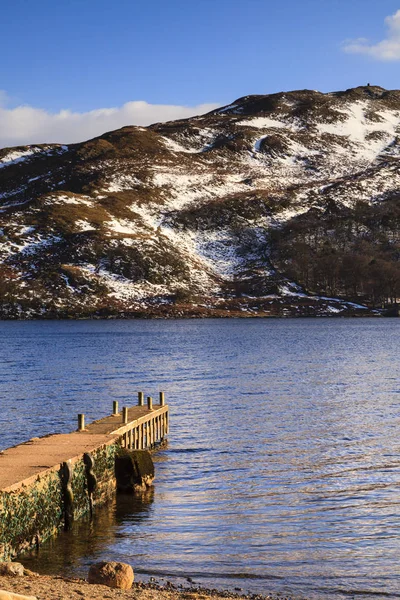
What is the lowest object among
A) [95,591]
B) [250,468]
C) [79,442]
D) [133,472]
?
[250,468]

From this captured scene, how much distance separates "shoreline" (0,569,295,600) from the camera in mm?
18797

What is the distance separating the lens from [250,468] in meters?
36.2

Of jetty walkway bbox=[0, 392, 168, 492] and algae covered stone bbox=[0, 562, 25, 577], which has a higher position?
jetty walkway bbox=[0, 392, 168, 492]

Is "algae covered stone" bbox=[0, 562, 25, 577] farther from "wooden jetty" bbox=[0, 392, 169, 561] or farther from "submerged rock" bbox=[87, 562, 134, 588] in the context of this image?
"wooden jetty" bbox=[0, 392, 169, 561]

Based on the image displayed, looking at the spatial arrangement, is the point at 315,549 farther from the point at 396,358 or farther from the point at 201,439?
the point at 396,358

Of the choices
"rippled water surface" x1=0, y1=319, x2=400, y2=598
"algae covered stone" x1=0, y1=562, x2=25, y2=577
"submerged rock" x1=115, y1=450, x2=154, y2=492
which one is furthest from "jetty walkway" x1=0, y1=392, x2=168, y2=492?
"algae covered stone" x1=0, y1=562, x2=25, y2=577

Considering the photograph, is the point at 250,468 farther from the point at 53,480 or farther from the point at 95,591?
the point at 95,591

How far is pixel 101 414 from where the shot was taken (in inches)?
2029

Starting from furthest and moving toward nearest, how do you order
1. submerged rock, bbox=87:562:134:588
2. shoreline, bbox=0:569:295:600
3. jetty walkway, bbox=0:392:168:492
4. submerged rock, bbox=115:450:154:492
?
submerged rock, bbox=115:450:154:492, jetty walkway, bbox=0:392:168:492, submerged rock, bbox=87:562:134:588, shoreline, bbox=0:569:295:600

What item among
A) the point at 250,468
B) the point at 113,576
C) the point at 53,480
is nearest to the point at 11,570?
the point at 113,576

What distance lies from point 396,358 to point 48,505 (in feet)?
249

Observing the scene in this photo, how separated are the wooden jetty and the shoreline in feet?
8.33

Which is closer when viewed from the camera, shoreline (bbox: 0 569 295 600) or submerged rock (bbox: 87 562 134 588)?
shoreline (bbox: 0 569 295 600)

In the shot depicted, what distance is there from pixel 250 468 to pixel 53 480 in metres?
12.5
